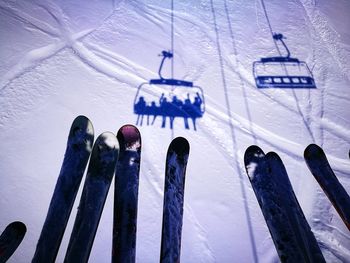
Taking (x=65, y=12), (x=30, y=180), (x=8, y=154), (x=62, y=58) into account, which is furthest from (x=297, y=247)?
(x=65, y=12)

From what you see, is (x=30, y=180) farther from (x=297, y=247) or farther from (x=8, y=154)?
(x=297, y=247)

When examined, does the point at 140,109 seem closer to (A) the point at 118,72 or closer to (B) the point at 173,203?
(A) the point at 118,72

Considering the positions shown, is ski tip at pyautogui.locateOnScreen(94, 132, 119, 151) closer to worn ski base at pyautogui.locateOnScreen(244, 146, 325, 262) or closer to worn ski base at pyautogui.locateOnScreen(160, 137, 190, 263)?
worn ski base at pyautogui.locateOnScreen(160, 137, 190, 263)

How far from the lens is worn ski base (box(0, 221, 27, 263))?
215cm

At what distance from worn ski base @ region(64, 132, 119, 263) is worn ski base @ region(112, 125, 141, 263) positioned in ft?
0.45

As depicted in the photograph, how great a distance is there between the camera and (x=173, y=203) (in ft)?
7.34

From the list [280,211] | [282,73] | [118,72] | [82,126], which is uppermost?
[282,73]

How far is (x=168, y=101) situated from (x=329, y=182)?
3446mm

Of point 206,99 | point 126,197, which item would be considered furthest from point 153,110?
point 126,197

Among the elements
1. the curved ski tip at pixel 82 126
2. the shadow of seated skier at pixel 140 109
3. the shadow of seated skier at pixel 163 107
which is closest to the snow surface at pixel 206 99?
the shadow of seated skier at pixel 140 109

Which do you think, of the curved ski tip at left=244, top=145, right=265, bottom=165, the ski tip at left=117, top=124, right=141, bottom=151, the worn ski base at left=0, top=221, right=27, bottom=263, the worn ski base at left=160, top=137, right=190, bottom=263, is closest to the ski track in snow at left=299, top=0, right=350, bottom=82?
the curved ski tip at left=244, top=145, right=265, bottom=165

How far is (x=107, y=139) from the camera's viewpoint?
243cm

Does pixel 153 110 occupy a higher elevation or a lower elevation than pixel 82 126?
higher

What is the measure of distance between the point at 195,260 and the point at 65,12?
7.85 meters
